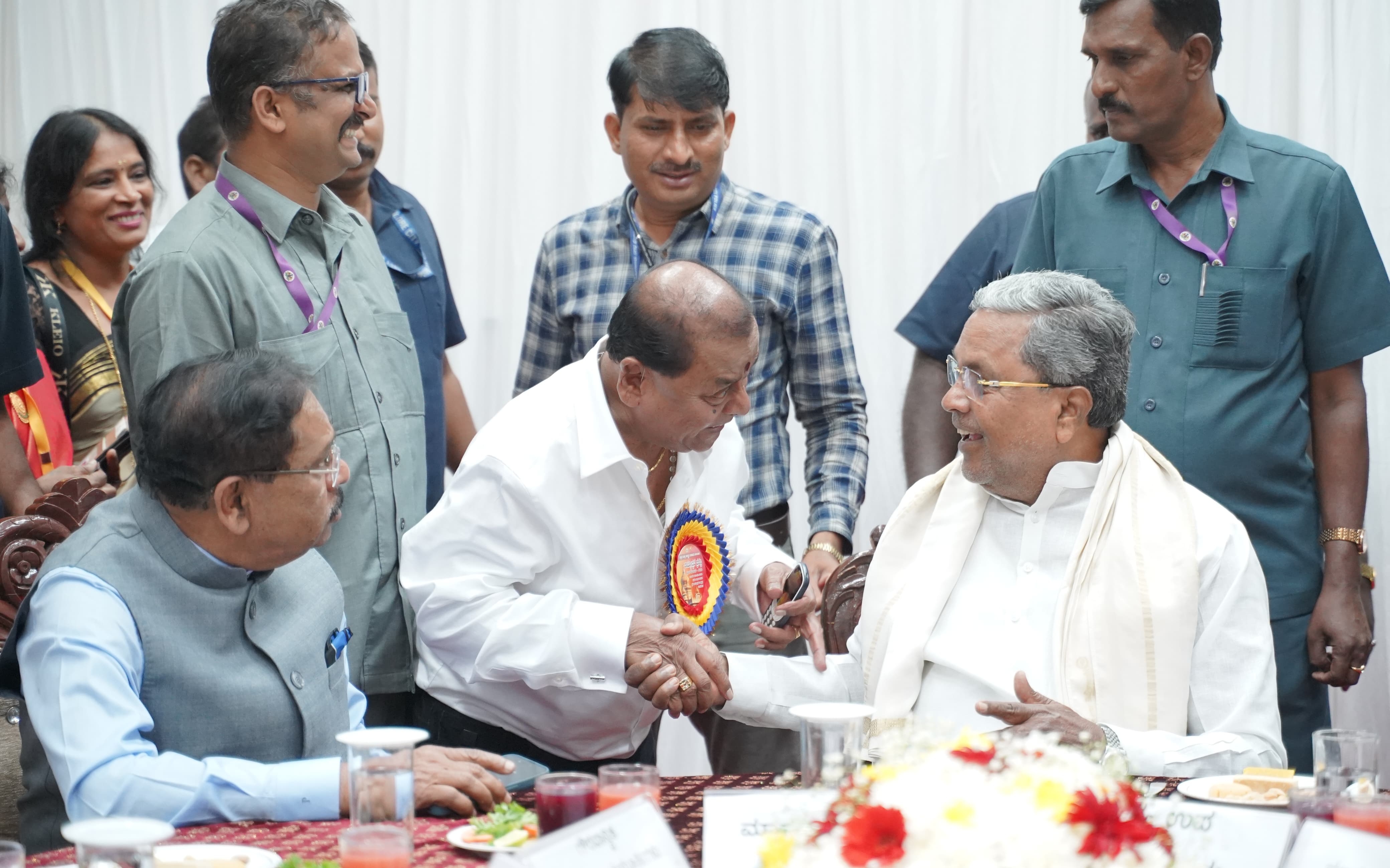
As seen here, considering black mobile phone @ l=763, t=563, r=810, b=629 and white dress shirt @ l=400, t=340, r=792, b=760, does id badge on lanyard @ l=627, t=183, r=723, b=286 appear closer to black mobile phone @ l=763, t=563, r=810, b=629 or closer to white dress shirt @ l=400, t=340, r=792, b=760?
white dress shirt @ l=400, t=340, r=792, b=760

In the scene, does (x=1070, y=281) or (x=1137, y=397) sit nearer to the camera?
(x=1070, y=281)

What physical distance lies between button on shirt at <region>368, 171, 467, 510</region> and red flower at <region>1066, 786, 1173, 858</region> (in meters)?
2.54

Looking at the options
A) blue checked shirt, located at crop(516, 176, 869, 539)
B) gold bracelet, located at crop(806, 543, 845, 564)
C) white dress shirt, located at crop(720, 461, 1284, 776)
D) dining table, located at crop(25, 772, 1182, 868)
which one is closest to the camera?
dining table, located at crop(25, 772, 1182, 868)

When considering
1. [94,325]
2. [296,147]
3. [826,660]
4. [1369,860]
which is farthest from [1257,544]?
[94,325]

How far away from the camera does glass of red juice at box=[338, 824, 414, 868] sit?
1.76 metres

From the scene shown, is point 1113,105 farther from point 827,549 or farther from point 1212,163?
point 827,549

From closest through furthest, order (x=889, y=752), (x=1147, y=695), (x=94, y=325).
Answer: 1. (x=889, y=752)
2. (x=1147, y=695)
3. (x=94, y=325)

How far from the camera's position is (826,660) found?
319 centimetres

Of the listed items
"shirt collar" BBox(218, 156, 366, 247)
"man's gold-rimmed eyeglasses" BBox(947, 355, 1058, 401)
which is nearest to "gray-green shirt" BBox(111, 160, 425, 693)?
"shirt collar" BBox(218, 156, 366, 247)

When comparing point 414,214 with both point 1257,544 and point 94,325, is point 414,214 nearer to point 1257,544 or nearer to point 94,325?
point 94,325

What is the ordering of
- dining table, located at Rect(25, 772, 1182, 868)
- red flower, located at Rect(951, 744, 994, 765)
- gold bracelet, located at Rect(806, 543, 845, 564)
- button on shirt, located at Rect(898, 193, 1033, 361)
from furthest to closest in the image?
button on shirt, located at Rect(898, 193, 1033, 361), gold bracelet, located at Rect(806, 543, 845, 564), dining table, located at Rect(25, 772, 1182, 868), red flower, located at Rect(951, 744, 994, 765)

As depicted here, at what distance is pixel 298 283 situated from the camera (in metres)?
3.21

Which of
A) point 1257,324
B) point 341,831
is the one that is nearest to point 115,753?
point 341,831

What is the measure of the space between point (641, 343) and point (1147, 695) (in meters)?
1.27
